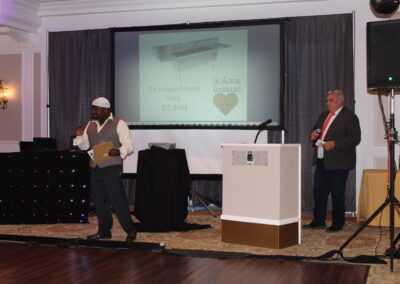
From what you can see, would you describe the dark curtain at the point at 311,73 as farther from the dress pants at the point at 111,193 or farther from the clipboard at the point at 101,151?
the clipboard at the point at 101,151

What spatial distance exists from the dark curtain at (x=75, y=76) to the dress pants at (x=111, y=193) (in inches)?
139

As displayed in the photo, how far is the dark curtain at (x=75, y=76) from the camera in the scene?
955cm

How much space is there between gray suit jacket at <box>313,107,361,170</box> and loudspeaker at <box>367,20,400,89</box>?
6.42ft

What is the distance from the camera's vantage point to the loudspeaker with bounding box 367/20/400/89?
475 centimetres

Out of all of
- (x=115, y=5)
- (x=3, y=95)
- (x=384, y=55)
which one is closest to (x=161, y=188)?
(x=384, y=55)

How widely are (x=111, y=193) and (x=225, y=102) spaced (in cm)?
325

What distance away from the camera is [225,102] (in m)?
8.81

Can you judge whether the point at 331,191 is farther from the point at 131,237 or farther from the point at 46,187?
the point at 46,187

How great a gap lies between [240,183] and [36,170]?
303cm

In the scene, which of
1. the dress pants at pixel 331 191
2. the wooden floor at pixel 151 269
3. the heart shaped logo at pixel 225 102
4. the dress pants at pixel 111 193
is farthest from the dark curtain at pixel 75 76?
the wooden floor at pixel 151 269

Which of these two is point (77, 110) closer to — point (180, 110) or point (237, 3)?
point (180, 110)

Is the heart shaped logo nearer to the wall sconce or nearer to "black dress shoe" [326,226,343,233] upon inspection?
"black dress shoe" [326,226,343,233]

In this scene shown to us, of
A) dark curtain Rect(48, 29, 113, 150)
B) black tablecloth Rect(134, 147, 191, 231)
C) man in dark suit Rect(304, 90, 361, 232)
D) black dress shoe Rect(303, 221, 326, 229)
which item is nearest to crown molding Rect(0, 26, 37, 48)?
dark curtain Rect(48, 29, 113, 150)

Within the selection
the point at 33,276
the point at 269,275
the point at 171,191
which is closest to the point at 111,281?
the point at 33,276
